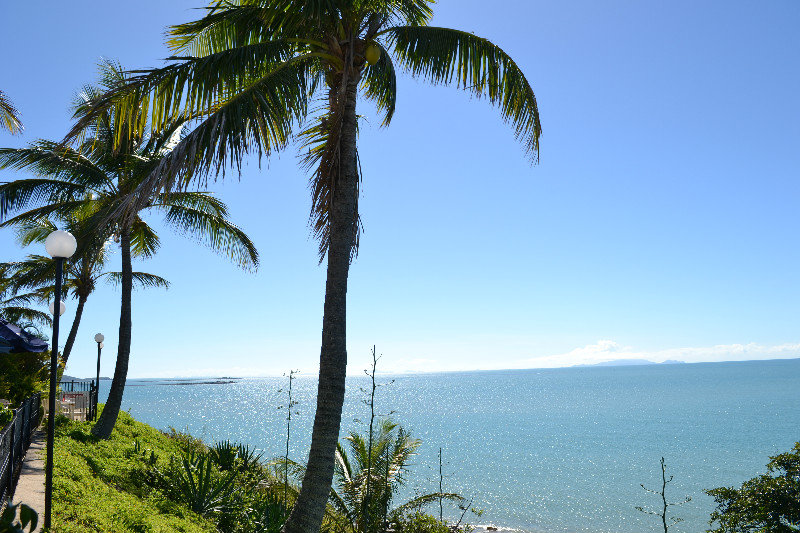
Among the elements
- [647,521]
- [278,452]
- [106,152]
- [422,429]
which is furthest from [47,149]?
[422,429]

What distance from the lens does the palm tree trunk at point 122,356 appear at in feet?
41.5

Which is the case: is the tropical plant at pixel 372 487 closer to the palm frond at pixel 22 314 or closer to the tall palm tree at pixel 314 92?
the tall palm tree at pixel 314 92

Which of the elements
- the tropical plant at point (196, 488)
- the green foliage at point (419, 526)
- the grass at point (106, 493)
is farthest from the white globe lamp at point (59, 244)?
the green foliage at point (419, 526)

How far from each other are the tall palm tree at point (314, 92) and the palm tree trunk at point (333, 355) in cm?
1

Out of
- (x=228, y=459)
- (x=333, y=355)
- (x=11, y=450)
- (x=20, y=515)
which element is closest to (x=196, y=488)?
(x=11, y=450)

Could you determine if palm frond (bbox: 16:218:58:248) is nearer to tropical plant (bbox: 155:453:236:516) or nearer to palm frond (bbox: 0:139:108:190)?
palm frond (bbox: 0:139:108:190)

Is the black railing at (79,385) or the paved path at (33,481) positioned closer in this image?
the paved path at (33,481)

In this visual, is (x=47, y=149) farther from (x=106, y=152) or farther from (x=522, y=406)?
(x=522, y=406)

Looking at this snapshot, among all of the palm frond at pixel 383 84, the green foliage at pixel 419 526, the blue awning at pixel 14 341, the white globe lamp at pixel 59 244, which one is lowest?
the green foliage at pixel 419 526

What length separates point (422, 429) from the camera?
54.9 metres

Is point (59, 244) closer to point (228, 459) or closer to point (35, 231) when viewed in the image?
point (228, 459)

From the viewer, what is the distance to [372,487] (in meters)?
11.0

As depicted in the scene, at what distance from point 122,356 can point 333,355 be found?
946cm

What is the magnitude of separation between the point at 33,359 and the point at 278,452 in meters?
29.3
